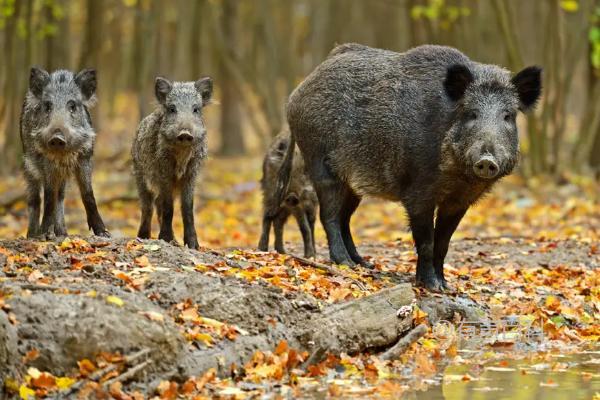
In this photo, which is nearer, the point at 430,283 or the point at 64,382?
the point at 64,382

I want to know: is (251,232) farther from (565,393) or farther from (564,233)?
(565,393)

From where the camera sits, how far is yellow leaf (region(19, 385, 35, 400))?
6.41 meters

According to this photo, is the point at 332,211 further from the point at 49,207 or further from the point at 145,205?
the point at 49,207

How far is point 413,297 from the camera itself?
8805 mm

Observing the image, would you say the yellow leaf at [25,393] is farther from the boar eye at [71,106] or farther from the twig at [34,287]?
the boar eye at [71,106]

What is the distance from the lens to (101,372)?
668 cm

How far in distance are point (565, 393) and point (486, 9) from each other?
17975 mm

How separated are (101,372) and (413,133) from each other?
4130 mm

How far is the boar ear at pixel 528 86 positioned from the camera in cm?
966

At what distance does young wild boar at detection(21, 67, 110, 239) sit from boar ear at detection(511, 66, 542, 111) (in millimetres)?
3743

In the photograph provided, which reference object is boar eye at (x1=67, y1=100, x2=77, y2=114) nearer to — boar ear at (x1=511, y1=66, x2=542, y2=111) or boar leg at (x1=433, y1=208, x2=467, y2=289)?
boar leg at (x1=433, y1=208, x2=467, y2=289)

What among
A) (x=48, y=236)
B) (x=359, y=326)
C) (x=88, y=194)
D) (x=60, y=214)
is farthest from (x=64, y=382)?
(x=60, y=214)

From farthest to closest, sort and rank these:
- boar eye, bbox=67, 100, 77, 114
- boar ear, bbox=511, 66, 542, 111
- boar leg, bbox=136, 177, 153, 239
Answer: boar leg, bbox=136, 177, 153, 239
boar eye, bbox=67, 100, 77, 114
boar ear, bbox=511, 66, 542, 111

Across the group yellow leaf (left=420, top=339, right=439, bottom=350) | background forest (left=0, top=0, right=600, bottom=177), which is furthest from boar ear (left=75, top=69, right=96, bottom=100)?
background forest (left=0, top=0, right=600, bottom=177)
